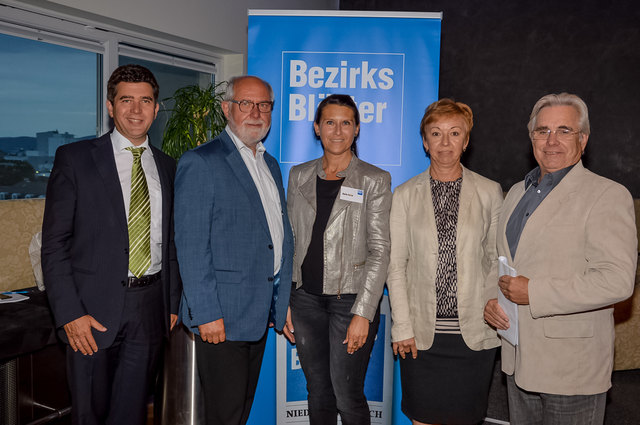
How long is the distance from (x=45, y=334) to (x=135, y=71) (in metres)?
1.75

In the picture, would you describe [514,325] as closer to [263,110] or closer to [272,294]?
[272,294]

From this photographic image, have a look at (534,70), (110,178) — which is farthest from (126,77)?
(534,70)

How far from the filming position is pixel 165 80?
5379mm

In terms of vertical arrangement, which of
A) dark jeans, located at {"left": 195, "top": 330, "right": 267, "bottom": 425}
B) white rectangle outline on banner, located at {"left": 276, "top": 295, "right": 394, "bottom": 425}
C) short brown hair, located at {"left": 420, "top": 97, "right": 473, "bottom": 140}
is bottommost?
white rectangle outline on banner, located at {"left": 276, "top": 295, "right": 394, "bottom": 425}

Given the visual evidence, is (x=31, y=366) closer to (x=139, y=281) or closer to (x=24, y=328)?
(x=24, y=328)

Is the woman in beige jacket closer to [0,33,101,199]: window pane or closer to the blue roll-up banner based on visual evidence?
the blue roll-up banner

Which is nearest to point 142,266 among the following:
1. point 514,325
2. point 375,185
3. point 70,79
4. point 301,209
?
point 301,209

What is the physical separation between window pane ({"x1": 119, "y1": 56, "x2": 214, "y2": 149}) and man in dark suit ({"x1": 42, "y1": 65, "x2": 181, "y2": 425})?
294cm

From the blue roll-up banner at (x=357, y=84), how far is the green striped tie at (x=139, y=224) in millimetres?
1060

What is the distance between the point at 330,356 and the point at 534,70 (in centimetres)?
509

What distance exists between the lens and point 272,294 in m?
2.28

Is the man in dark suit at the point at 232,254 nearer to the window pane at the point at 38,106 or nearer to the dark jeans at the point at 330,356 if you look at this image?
the dark jeans at the point at 330,356

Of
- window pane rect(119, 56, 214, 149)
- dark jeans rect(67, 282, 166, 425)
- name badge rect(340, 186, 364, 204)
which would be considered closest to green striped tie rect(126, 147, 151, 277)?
dark jeans rect(67, 282, 166, 425)

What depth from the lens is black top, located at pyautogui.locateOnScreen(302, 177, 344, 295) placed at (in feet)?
7.69
